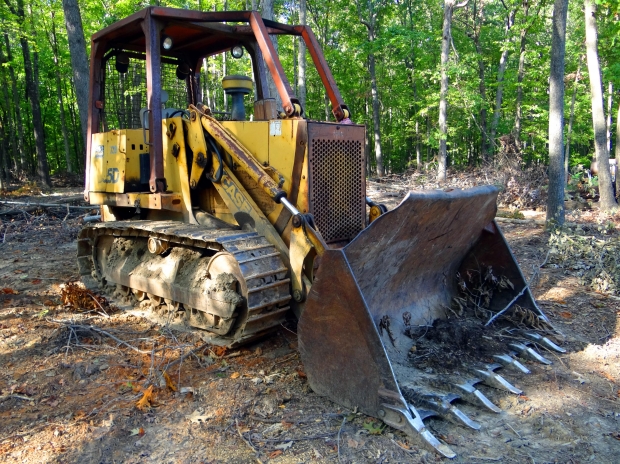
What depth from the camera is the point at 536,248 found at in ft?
27.4

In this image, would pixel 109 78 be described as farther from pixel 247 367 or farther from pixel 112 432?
pixel 112 432

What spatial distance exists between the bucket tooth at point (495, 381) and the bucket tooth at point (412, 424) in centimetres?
76

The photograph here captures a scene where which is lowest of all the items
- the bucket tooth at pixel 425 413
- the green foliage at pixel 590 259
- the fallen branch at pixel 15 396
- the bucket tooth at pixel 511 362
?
the fallen branch at pixel 15 396

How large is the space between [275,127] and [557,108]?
693cm

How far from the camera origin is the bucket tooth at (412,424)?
281 cm

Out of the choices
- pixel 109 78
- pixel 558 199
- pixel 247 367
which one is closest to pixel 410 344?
pixel 247 367

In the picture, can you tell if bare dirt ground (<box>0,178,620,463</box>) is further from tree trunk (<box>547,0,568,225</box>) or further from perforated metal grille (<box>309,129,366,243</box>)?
tree trunk (<box>547,0,568,225</box>)

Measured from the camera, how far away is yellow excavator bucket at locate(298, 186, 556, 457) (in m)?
A: 3.10

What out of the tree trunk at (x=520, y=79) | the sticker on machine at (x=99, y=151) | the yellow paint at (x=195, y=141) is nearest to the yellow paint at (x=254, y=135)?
the yellow paint at (x=195, y=141)

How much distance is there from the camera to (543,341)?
13.9 ft

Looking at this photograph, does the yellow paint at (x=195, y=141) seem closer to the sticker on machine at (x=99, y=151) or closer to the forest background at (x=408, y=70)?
the sticker on machine at (x=99, y=151)

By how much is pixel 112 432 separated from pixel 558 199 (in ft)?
28.8

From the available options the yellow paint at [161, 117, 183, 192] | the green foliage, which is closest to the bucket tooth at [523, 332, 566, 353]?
the green foliage

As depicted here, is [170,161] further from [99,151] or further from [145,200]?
[99,151]
